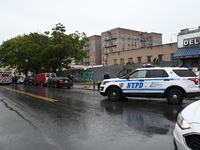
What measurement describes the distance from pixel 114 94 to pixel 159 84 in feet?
7.97

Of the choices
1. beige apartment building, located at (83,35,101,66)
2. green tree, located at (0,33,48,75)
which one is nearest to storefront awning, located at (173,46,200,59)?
green tree, located at (0,33,48,75)

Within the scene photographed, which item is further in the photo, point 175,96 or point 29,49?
point 29,49

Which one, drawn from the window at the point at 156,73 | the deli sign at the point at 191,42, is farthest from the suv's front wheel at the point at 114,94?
the deli sign at the point at 191,42

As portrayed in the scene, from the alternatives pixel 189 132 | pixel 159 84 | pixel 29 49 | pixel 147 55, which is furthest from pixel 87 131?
pixel 147 55

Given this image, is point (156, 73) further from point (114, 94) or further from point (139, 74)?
point (114, 94)

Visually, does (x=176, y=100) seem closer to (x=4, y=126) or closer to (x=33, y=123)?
(x=33, y=123)

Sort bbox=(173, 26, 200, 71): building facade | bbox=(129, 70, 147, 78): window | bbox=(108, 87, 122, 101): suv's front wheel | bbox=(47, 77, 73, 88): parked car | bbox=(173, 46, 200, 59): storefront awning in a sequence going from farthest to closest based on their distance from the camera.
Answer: bbox=(47, 77, 73, 88): parked car → bbox=(173, 26, 200, 71): building facade → bbox=(173, 46, 200, 59): storefront awning → bbox=(108, 87, 122, 101): suv's front wheel → bbox=(129, 70, 147, 78): window

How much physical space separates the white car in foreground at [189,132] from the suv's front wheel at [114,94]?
6.75 metres

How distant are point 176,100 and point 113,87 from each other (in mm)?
3240

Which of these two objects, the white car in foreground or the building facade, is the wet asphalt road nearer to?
the white car in foreground

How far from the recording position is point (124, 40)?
75.2 m

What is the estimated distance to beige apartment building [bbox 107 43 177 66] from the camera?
32.2 m

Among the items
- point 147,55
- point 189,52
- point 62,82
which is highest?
point 147,55

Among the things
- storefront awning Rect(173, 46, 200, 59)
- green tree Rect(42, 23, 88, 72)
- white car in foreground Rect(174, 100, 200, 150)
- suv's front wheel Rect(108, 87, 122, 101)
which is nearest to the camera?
white car in foreground Rect(174, 100, 200, 150)
